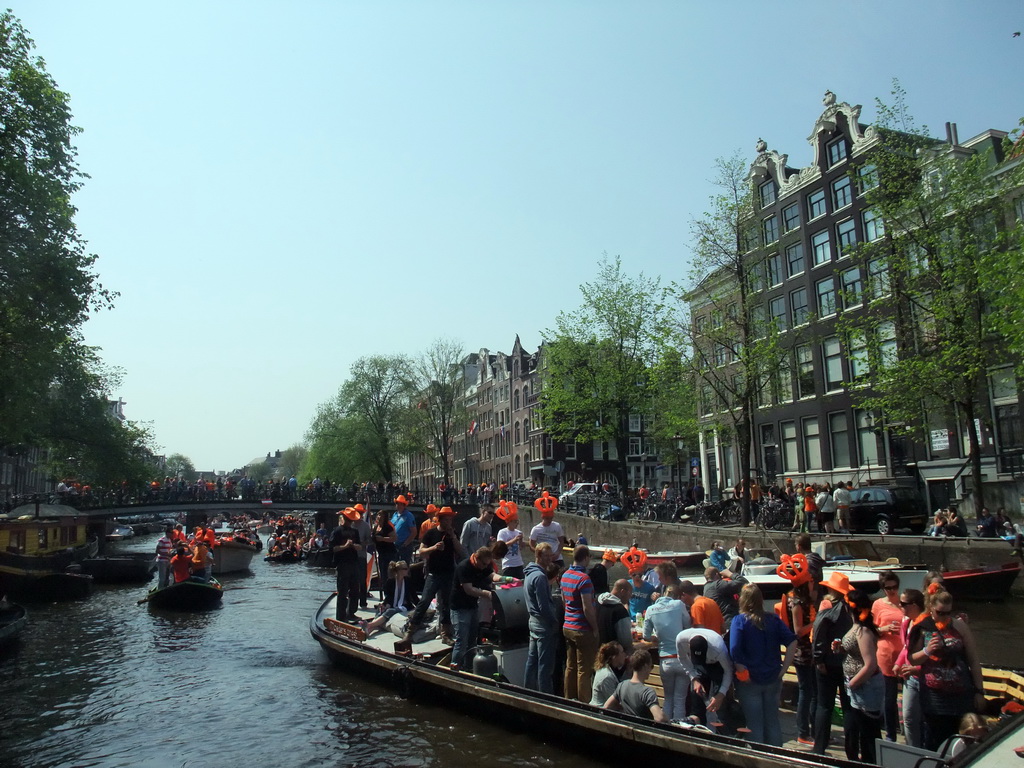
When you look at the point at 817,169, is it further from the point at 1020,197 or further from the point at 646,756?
the point at 646,756

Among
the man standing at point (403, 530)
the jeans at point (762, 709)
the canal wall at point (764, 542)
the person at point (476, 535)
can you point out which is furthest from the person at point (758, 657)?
the canal wall at point (764, 542)

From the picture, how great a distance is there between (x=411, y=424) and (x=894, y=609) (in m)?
63.2

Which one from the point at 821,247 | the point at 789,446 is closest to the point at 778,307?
the point at 821,247

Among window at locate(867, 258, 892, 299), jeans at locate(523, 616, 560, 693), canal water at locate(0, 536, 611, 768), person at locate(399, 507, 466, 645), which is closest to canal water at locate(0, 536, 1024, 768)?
canal water at locate(0, 536, 611, 768)

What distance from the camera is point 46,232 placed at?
2092cm

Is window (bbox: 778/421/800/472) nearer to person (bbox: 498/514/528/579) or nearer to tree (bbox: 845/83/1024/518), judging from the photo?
tree (bbox: 845/83/1024/518)

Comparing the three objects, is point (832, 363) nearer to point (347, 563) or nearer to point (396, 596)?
point (396, 596)

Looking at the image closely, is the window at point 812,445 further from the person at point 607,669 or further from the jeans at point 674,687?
the jeans at point 674,687

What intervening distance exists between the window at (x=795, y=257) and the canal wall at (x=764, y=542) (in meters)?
14.5

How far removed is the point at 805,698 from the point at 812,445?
97.1 ft

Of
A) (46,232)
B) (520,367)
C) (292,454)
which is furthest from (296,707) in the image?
(292,454)

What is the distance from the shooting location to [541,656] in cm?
923

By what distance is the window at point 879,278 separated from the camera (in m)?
26.5

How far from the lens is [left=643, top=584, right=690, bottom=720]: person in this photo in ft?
24.7
